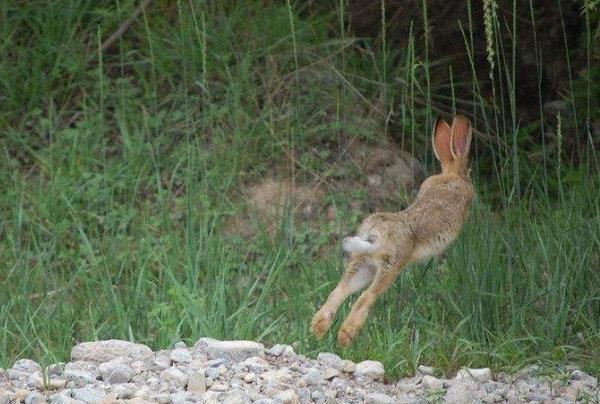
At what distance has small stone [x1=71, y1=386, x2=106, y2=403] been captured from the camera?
4844mm

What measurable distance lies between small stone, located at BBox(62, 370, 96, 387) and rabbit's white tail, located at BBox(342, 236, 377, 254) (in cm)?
101

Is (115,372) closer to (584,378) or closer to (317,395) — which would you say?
(317,395)

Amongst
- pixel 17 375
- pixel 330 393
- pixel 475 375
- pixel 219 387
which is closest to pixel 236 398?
pixel 219 387

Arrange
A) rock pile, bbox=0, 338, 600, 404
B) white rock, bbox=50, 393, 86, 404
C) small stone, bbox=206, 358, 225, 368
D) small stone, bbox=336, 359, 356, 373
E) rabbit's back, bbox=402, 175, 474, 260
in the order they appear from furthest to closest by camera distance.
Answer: rabbit's back, bbox=402, 175, 474, 260 < small stone, bbox=336, 359, 356, 373 < small stone, bbox=206, 358, 225, 368 < rock pile, bbox=0, 338, 600, 404 < white rock, bbox=50, 393, 86, 404

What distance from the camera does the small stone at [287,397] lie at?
485cm

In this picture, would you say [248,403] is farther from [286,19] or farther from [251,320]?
[286,19]

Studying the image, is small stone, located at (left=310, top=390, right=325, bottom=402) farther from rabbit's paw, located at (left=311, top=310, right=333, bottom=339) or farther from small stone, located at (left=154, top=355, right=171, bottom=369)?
small stone, located at (left=154, top=355, right=171, bottom=369)

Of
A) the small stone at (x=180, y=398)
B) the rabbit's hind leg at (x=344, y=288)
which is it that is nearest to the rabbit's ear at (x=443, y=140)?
the rabbit's hind leg at (x=344, y=288)

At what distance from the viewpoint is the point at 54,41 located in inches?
342

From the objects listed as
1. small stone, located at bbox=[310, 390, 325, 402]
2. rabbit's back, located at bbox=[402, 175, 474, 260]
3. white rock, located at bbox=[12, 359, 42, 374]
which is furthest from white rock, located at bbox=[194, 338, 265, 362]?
rabbit's back, located at bbox=[402, 175, 474, 260]

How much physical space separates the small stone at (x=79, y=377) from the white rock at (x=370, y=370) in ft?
3.16

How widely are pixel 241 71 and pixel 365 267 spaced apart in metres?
3.30

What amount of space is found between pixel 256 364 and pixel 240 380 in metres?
0.12

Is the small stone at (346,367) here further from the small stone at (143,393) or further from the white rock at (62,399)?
the white rock at (62,399)
